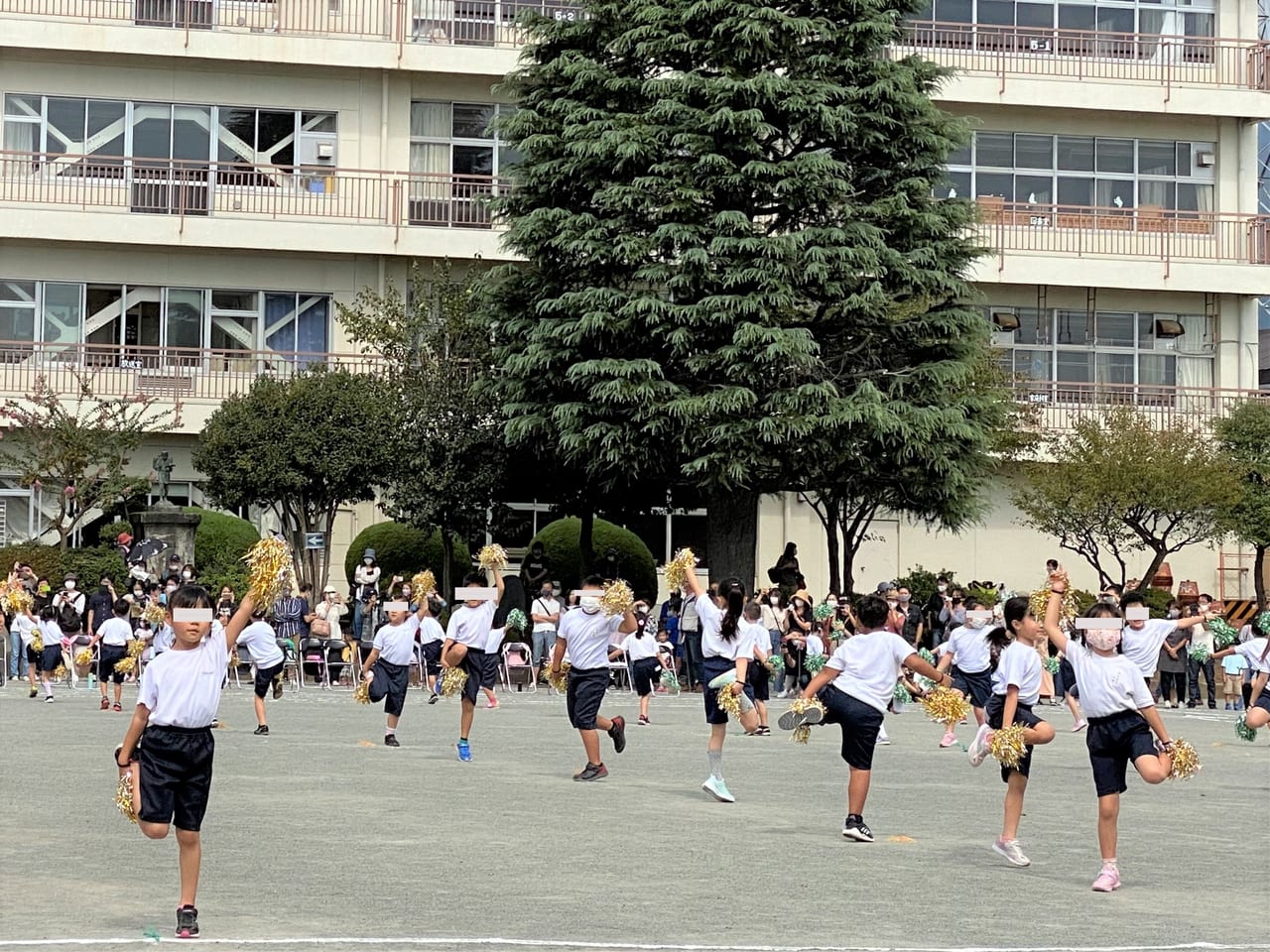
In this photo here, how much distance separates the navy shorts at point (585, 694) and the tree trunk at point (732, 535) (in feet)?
64.9

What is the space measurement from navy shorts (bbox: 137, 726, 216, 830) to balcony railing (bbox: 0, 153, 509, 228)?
3354cm

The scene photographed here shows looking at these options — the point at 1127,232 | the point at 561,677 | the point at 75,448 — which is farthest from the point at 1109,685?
the point at 1127,232

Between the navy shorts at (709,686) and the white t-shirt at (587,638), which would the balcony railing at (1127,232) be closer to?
the navy shorts at (709,686)

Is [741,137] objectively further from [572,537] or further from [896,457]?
[572,537]

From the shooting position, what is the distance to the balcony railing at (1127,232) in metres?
46.1

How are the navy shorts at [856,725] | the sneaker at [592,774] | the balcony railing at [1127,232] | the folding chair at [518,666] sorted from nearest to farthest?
the navy shorts at [856,725], the sneaker at [592,774], the folding chair at [518,666], the balcony railing at [1127,232]

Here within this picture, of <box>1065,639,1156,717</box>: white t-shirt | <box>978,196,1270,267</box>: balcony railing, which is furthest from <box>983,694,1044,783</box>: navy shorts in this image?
<box>978,196,1270,267</box>: balcony railing

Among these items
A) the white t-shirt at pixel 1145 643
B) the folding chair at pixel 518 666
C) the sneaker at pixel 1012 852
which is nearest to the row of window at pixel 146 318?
the folding chair at pixel 518 666

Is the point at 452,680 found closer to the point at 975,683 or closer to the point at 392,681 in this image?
the point at 392,681

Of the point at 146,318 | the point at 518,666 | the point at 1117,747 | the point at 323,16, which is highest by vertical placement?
the point at 323,16

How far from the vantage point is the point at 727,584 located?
18.5 m

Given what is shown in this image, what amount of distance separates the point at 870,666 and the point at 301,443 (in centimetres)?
2584

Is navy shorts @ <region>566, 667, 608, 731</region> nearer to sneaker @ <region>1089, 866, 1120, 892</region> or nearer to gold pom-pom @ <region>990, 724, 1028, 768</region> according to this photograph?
gold pom-pom @ <region>990, 724, 1028, 768</region>

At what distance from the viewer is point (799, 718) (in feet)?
45.8
